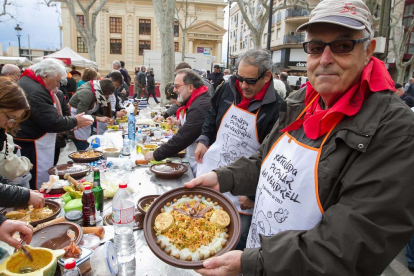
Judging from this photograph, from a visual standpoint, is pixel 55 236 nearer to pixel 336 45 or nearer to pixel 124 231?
pixel 124 231

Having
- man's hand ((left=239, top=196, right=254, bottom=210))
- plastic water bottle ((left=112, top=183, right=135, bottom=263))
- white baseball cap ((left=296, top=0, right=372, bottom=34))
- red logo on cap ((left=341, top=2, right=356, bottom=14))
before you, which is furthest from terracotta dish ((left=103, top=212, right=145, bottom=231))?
red logo on cap ((left=341, top=2, right=356, bottom=14))

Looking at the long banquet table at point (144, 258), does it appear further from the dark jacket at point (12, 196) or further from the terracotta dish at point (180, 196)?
the dark jacket at point (12, 196)

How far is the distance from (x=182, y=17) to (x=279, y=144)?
39.5 meters

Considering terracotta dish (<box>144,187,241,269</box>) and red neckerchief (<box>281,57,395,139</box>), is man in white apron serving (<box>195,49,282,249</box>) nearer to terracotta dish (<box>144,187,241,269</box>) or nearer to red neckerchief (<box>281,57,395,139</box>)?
terracotta dish (<box>144,187,241,269</box>)

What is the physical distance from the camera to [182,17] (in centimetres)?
3719

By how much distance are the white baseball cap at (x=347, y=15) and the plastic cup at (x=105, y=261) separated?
5.15 ft

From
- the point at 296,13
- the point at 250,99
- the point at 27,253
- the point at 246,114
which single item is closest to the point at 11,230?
the point at 27,253

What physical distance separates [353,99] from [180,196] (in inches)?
47.7

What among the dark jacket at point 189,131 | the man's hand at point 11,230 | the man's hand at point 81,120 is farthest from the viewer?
the man's hand at point 81,120

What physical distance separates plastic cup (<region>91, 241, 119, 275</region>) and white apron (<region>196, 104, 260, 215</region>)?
1.44 meters

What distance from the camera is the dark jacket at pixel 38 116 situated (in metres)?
3.38

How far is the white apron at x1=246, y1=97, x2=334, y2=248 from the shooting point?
130 centimetres

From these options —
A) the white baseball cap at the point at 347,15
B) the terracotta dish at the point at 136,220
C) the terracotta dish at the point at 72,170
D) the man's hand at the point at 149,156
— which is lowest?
the terracotta dish at the point at 136,220

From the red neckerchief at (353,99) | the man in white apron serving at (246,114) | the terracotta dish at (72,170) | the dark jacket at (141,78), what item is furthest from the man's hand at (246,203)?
the dark jacket at (141,78)
